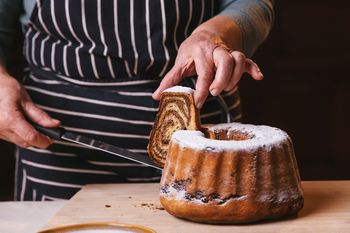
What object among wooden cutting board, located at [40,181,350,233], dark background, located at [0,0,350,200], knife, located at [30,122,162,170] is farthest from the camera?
dark background, located at [0,0,350,200]

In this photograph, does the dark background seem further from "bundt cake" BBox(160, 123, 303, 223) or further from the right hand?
"bundt cake" BBox(160, 123, 303, 223)

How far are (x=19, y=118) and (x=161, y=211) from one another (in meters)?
0.38

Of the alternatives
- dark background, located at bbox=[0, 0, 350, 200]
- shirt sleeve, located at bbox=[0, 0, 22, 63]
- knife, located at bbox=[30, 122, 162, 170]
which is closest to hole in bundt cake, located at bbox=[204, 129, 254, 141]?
knife, located at bbox=[30, 122, 162, 170]

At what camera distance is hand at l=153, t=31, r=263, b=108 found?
57.7 inches

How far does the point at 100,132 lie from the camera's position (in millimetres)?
1787

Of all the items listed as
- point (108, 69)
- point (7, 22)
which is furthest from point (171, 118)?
point (7, 22)

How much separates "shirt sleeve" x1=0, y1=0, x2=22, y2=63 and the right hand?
0.19m

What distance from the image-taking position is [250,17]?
175cm

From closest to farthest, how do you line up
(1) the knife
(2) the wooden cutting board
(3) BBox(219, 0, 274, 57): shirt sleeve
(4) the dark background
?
(2) the wooden cutting board < (1) the knife < (3) BBox(219, 0, 274, 57): shirt sleeve < (4) the dark background

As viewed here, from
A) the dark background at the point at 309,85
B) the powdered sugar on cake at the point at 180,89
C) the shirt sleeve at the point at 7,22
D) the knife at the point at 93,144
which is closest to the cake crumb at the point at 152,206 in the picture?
the knife at the point at 93,144

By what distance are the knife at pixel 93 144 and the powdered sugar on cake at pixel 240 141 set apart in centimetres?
17

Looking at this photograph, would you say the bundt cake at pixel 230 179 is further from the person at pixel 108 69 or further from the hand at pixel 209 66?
the person at pixel 108 69

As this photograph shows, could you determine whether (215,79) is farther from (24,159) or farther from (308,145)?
(308,145)

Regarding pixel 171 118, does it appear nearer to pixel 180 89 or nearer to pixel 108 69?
pixel 180 89
